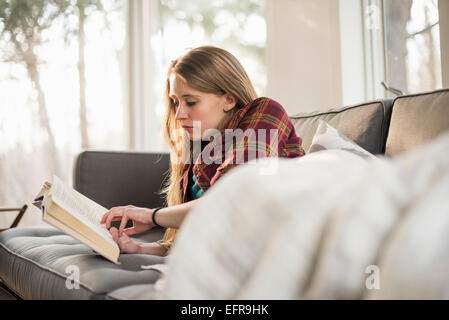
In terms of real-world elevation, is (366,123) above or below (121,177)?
above

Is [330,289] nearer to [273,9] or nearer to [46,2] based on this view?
[273,9]

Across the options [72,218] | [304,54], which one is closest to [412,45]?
[304,54]

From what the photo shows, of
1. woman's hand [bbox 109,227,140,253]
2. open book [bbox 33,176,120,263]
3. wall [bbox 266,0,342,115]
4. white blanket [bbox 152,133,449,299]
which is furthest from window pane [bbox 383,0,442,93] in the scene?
white blanket [bbox 152,133,449,299]

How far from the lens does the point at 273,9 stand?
2.75m

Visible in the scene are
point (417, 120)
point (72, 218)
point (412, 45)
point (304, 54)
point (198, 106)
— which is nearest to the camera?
point (72, 218)

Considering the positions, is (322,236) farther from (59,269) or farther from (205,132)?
(205,132)

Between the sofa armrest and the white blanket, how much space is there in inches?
54.9

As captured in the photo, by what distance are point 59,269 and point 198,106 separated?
615 millimetres

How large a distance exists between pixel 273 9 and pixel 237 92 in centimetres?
154

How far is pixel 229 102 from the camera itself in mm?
1422

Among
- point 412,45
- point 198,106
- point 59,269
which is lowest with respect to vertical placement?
point 59,269

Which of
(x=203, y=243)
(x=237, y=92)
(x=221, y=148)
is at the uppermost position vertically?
(x=237, y=92)

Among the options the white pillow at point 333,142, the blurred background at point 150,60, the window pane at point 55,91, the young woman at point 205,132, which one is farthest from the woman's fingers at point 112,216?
the window pane at point 55,91
